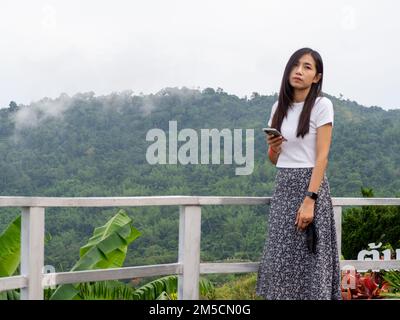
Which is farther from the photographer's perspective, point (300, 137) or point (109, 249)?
point (109, 249)

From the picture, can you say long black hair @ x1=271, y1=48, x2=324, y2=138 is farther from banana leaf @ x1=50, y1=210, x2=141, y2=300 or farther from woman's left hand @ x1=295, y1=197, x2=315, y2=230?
banana leaf @ x1=50, y1=210, x2=141, y2=300

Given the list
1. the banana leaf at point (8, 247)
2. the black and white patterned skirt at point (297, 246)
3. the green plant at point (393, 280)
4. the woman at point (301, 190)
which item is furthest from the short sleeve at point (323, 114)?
the banana leaf at point (8, 247)

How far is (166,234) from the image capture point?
2148 cm

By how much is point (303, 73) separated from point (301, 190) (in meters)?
0.66

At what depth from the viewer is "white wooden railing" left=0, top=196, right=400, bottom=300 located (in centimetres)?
468

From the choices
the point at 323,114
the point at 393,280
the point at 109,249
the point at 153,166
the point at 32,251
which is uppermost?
the point at 153,166

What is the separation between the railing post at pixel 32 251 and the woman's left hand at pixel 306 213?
1.44 m

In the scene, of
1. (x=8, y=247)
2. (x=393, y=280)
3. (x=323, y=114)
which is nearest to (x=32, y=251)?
(x=323, y=114)

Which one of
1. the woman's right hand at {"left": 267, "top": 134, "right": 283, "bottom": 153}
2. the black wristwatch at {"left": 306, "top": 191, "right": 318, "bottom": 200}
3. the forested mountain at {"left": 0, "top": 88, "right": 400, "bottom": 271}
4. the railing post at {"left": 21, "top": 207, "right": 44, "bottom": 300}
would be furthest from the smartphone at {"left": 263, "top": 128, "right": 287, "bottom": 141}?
the forested mountain at {"left": 0, "top": 88, "right": 400, "bottom": 271}

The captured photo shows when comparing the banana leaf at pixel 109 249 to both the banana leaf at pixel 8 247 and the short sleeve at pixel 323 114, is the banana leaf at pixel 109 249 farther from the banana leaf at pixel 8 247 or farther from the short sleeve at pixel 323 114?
the short sleeve at pixel 323 114

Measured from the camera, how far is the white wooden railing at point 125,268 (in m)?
4.68

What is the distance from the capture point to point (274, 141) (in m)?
4.92

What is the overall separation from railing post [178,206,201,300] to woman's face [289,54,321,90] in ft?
3.22

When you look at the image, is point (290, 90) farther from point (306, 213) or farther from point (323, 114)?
point (306, 213)
